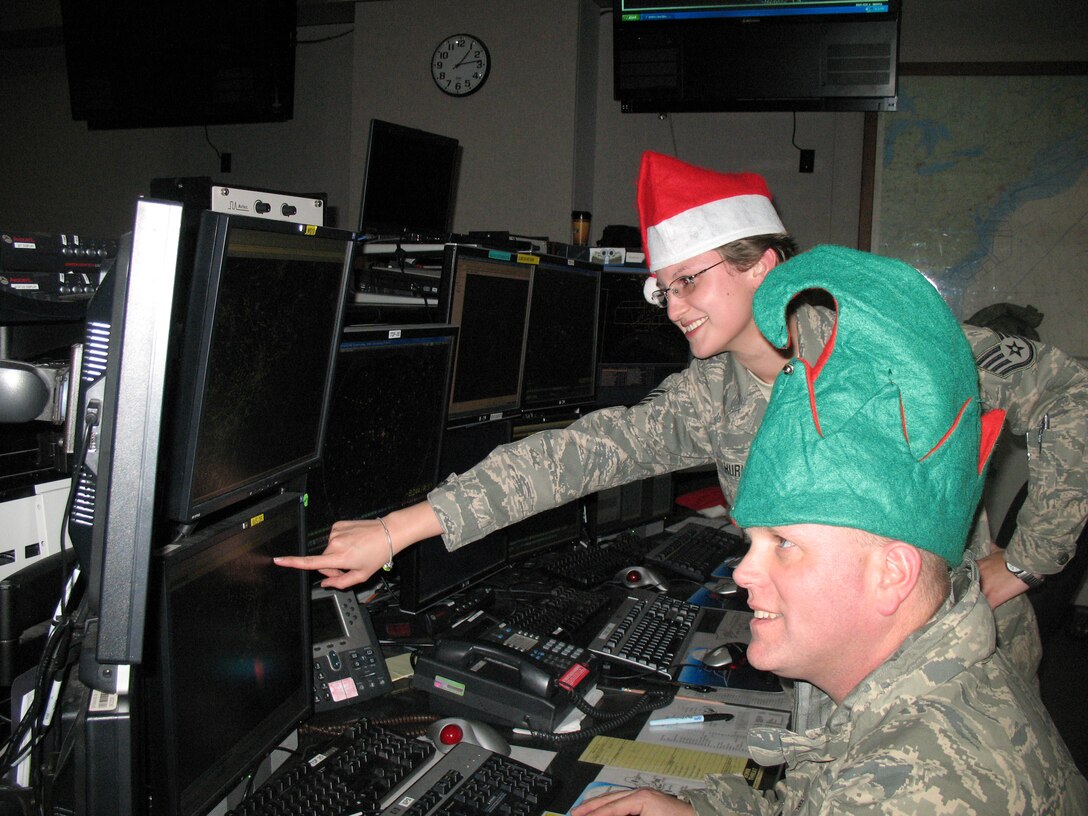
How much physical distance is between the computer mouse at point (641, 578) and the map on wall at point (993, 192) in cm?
290

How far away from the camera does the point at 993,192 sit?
4.26m

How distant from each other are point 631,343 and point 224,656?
175 centimetres

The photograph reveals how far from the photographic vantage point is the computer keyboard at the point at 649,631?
169 centimetres

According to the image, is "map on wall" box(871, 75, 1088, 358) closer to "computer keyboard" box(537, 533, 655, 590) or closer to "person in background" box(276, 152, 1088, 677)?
"computer keyboard" box(537, 533, 655, 590)

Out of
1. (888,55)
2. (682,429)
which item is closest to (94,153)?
(888,55)

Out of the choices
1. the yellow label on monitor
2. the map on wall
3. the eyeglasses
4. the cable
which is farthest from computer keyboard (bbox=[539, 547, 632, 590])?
the map on wall

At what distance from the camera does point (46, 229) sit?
21.1ft

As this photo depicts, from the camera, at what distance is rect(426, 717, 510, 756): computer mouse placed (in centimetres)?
136

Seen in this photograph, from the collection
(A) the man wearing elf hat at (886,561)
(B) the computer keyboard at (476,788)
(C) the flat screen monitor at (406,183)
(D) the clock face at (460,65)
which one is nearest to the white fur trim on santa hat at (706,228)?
(A) the man wearing elf hat at (886,561)

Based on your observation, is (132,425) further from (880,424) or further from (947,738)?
(947,738)

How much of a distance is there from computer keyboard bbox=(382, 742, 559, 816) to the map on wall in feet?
12.6

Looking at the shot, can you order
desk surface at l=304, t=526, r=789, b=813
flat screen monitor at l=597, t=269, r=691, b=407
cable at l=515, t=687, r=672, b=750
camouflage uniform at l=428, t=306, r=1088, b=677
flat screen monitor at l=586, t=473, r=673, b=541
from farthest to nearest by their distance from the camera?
flat screen monitor at l=597, t=269, r=691, b=407, flat screen monitor at l=586, t=473, r=673, b=541, camouflage uniform at l=428, t=306, r=1088, b=677, cable at l=515, t=687, r=672, b=750, desk surface at l=304, t=526, r=789, b=813

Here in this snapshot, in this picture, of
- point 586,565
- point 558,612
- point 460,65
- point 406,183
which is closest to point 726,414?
point 558,612

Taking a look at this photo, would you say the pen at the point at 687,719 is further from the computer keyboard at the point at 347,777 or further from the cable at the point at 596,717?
the computer keyboard at the point at 347,777
